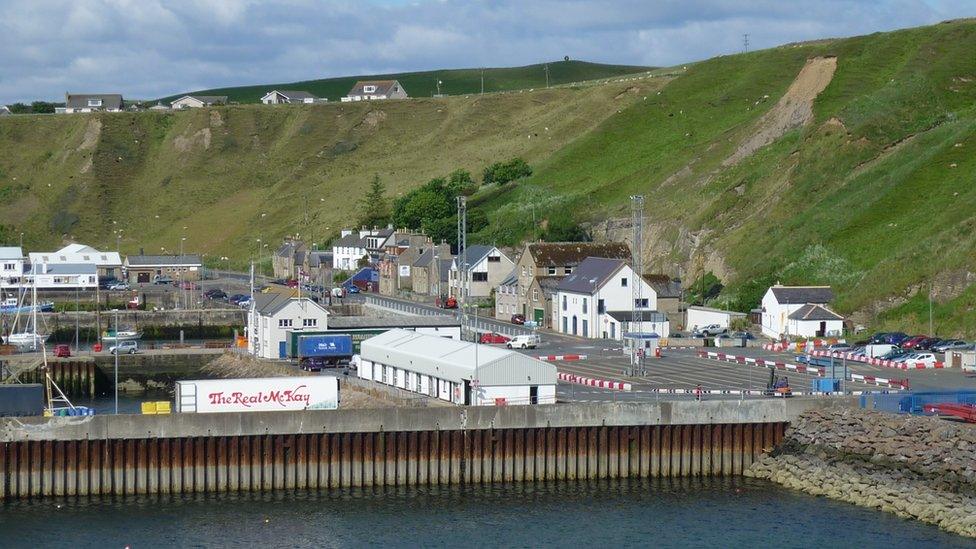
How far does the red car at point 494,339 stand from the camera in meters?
105

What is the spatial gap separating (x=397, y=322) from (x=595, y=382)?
2565cm

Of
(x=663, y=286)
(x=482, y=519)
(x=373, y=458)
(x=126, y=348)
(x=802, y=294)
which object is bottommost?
(x=482, y=519)

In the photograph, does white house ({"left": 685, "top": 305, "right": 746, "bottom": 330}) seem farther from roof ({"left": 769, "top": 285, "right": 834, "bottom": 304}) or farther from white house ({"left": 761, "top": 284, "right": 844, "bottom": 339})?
roof ({"left": 769, "top": 285, "right": 834, "bottom": 304})

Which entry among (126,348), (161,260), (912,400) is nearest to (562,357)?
(912,400)

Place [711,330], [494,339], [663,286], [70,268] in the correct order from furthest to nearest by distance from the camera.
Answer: [70,268] < [663,286] < [711,330] < [494,339]

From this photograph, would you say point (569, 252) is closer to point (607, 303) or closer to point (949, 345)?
point (607, 303)

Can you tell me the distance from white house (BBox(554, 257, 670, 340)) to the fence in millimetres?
38824

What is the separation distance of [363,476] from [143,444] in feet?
31.6

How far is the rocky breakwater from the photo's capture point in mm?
57156

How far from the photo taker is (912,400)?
67.2 metres

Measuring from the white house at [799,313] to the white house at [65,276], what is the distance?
82.7 metres

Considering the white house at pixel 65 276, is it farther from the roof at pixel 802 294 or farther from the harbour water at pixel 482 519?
the harbour water at pixel 482 519

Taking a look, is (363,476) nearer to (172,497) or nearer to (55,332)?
(172,497)

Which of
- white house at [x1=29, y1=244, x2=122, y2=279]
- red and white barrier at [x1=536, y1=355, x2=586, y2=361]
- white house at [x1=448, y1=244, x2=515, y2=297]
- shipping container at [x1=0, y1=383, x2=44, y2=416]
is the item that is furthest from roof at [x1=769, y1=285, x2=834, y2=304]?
white house at [x1=29, y1=244, x2=122, y2=279]
